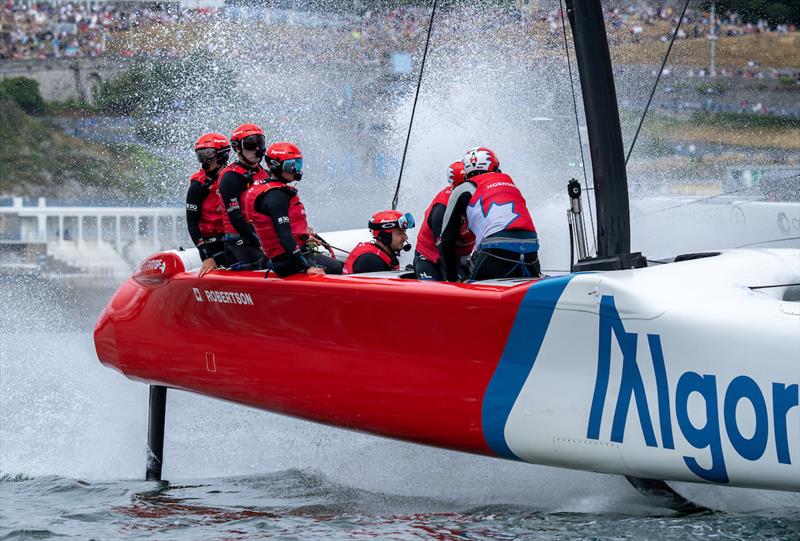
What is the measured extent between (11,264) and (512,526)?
1770 cm

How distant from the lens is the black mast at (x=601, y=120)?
441 centimetres

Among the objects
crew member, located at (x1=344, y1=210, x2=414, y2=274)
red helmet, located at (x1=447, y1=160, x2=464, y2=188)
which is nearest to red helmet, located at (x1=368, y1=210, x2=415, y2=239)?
crew member, located at (x1=344, y1=210, x2=414, y2=274)

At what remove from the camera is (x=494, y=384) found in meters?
4.17

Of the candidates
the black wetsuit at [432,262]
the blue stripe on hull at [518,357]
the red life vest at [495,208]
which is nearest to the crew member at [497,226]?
the red life vest at [495,208]

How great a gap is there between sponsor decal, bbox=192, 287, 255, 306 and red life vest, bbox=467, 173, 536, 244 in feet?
3.46

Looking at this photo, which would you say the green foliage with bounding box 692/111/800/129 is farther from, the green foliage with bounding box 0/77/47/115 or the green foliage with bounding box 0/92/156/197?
the green foliage with bounding box 0/77/47/115

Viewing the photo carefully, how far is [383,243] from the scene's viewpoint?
18.6 ft

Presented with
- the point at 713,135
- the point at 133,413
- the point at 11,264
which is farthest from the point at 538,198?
the point at 11,264

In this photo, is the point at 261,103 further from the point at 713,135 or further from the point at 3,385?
the point at 713,135

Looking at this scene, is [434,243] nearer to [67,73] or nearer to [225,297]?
[225,297]

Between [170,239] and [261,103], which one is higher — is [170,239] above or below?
below

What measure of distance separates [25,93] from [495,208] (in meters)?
20.1

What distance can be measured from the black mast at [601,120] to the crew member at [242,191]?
5.59 ft

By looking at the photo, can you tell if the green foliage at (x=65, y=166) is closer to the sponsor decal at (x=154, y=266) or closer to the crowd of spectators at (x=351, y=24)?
the crowd of spectators at (x=351, y=24)
